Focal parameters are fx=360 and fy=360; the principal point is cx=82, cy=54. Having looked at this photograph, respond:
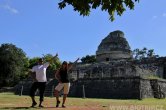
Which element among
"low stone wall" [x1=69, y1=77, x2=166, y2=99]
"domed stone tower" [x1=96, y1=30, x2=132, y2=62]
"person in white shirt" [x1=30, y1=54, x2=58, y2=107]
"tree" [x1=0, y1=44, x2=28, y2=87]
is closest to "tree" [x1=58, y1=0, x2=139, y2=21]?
"person in white shirt" [x1=30, y1=54, x2=58, y2=107]

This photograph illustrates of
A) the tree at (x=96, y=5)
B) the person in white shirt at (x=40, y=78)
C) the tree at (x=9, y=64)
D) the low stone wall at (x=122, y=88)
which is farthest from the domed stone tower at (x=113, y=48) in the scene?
the tree at (x=96, y=5)

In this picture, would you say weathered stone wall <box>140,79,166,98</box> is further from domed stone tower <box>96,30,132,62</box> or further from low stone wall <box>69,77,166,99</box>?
domed stone tower <box>96,30,132,62</box>

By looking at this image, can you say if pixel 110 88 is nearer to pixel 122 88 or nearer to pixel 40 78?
pixel 122 88

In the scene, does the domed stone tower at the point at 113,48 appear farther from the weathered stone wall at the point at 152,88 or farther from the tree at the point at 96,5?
the tree at the point at 96,5

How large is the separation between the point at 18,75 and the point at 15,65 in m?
1.84

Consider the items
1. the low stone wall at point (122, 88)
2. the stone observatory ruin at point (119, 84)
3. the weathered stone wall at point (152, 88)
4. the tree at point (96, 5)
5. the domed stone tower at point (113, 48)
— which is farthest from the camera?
the domed stone tower at point (113, 48)

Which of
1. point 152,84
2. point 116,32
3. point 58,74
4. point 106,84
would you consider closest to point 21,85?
point 106,84

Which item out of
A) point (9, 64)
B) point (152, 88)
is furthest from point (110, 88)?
point (9, 64)

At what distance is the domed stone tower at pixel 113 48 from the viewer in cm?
5203

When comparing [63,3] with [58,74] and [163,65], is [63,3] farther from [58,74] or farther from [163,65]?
[163,65]

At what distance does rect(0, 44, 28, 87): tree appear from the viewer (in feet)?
171

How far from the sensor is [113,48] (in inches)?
2053

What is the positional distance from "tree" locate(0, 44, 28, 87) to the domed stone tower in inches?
473

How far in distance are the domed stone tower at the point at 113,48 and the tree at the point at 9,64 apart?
39.4 feet
